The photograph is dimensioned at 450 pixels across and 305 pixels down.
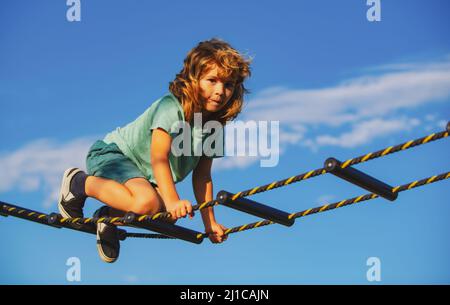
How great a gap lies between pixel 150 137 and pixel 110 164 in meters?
0.35

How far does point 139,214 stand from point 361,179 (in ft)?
5.09

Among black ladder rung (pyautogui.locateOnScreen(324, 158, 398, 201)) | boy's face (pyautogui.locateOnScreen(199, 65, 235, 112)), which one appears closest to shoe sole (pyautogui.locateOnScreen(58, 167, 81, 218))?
boy's face (pyautogui.locateOnScreen(199, 65, 235, 112))

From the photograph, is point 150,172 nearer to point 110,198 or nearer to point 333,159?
point 110,198

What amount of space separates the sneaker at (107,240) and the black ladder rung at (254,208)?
1354mm

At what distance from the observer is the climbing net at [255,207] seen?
5.40 m

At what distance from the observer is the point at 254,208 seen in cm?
604

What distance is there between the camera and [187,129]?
670 cm

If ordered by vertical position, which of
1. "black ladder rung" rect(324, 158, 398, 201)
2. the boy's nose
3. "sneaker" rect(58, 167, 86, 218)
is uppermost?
the boy's nose

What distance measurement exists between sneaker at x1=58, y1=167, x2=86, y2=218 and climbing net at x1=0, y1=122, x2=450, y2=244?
0.17m

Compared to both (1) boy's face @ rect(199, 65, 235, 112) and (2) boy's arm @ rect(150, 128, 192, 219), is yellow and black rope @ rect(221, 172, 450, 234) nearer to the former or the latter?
(2) boy's arm @ rect(150, 128, 192, 219)

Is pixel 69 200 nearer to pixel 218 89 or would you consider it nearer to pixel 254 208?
pixel 218 89

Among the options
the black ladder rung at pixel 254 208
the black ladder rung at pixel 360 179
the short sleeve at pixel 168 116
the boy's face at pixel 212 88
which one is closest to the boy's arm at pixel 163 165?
the short sleeve at pixel 168 116

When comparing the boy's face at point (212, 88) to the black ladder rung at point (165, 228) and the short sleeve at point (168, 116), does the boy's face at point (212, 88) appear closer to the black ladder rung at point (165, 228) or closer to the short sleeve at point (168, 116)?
the short sleeve at point (168, 116)

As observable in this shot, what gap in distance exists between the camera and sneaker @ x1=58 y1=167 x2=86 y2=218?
6916 millimetres
